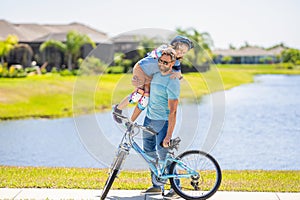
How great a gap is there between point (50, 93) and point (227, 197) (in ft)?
72.0

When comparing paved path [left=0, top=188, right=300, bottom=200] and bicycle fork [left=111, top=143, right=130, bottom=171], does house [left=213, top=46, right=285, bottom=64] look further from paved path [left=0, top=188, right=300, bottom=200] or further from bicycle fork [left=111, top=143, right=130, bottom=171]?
bicycle fork [left=111, top=143, right=130, bottom=171]

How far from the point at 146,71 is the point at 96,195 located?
4.76ft

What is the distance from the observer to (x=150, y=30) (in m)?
5.55

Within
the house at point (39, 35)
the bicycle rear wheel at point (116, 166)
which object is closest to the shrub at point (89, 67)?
the bicycle rear wheel at point (116, 166)

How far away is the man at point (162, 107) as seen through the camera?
5195mm

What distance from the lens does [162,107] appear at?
17.6ft

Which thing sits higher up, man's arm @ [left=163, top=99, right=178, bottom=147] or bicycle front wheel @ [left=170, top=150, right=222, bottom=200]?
man's arm @ [left=163, top=99, right=178, bottom=147]

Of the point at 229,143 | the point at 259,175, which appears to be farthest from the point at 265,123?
the point at 259,175

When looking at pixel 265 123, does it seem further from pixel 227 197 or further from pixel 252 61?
pixel 252 61

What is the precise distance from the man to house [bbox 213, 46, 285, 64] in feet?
326

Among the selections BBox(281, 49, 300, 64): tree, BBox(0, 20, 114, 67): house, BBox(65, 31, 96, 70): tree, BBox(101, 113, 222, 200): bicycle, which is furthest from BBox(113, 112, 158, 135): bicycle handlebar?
BBox(281, 49, 300, 64): tree

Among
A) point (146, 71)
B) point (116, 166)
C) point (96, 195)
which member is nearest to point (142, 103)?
point (146, 71)

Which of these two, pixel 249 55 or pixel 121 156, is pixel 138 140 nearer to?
pixel 121 156

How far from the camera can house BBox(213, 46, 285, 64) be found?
105125mm
